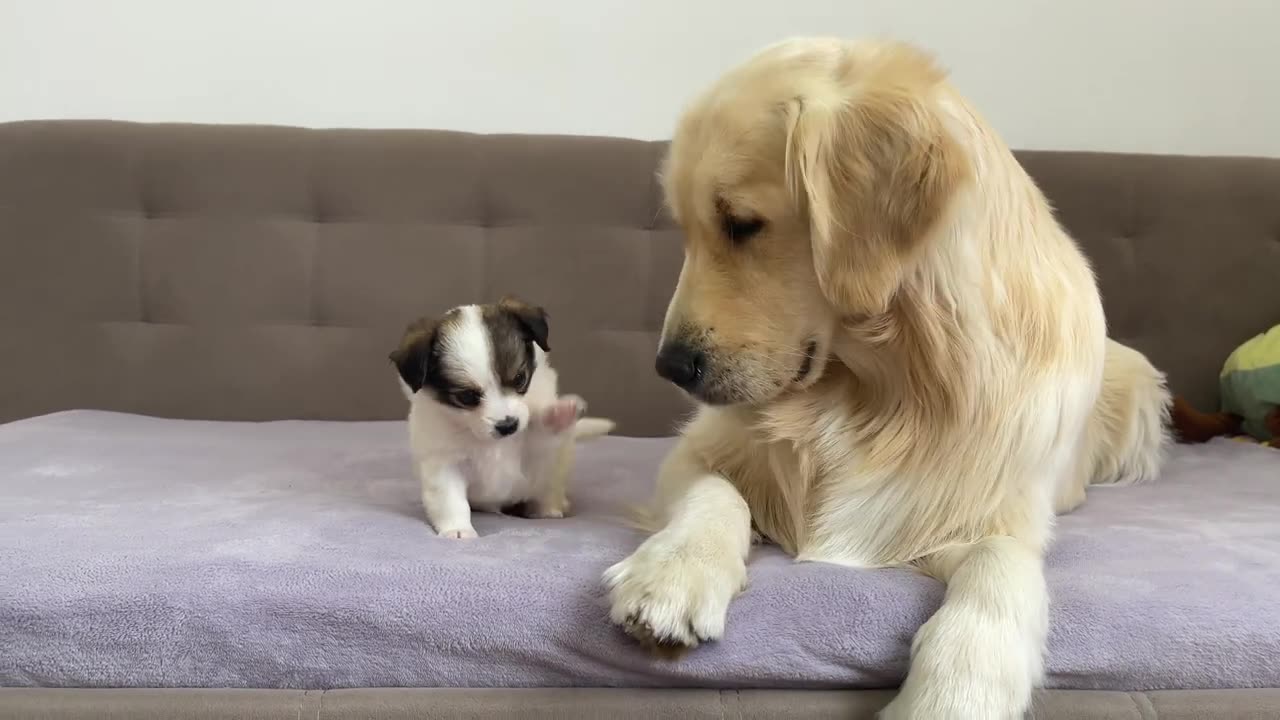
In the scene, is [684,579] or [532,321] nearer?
[684,579]

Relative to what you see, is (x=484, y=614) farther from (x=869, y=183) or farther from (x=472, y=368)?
(x=869, y=183)

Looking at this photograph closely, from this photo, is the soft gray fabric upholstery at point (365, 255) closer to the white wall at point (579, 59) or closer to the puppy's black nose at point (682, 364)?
the white wall at point (579, 59)

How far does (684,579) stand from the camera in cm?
93

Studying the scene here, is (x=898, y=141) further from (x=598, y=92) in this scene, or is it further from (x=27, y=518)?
(x=598, y=92)

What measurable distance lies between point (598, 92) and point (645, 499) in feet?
4.47

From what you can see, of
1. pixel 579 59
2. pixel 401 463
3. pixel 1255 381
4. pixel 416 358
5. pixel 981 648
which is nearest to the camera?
pixel 981 648

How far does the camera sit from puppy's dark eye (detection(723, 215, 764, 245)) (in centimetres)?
115

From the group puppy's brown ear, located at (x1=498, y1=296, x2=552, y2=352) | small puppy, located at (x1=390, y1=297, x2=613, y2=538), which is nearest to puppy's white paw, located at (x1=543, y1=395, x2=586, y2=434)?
small puppy, located at (x1=390, y1=297, x2=613, y2=538)

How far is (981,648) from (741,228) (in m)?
0.59

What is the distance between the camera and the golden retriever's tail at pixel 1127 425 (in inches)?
69.7

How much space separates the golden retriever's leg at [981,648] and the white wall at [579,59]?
179cm

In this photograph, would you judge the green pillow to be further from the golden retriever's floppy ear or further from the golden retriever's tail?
the golden retriever's floppy ear

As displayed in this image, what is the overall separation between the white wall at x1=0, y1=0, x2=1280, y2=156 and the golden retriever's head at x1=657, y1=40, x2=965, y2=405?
50.9 inches

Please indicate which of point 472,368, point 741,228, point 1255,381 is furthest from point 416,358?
point 1255,381
